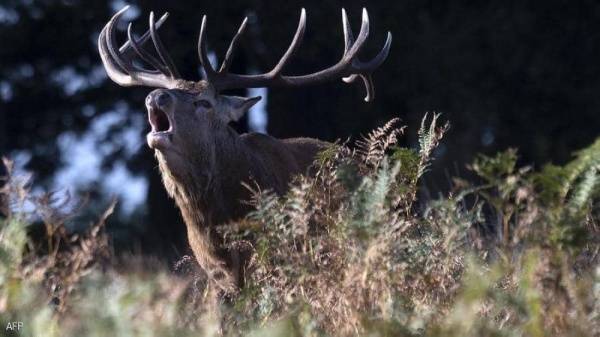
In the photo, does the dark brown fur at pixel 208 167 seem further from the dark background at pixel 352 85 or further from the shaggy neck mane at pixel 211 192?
the dark background at pixel 352 85

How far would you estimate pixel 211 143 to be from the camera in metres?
8.94

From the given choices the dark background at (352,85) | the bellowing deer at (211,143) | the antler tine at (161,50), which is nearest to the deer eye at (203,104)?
the bellowing deer at (211,143)

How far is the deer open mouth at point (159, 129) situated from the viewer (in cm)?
827

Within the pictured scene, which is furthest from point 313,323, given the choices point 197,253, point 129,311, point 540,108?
point 540,108

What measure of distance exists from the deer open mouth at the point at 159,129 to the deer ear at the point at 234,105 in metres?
0.62

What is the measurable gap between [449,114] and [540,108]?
3.60 feet

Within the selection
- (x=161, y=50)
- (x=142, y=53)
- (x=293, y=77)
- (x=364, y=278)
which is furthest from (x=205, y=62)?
(x=364, y=278)

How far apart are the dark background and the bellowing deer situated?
17.0 feet

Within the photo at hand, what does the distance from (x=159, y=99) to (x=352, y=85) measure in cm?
744

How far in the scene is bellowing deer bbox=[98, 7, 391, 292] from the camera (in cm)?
850

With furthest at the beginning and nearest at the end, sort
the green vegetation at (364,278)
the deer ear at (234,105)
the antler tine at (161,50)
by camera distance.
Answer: the deer ear at (234,105) → the antler tine at (161,50) → the green vegetation at (364,278)

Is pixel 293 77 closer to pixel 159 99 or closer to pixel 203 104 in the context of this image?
pixel 203 104

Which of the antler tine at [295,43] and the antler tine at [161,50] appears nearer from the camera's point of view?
the antler tine at [161,50]

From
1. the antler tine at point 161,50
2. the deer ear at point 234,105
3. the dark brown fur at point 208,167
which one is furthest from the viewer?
the deer ear at point 234,105
